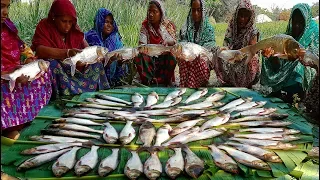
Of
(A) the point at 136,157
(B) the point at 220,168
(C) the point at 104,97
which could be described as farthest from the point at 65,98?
(B) the point at 220,168

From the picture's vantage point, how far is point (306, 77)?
4773 mm

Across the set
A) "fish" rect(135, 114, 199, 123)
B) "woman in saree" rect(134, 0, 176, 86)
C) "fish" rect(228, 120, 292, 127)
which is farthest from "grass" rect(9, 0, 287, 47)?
"fish" rect(228, 120, 292, 127)

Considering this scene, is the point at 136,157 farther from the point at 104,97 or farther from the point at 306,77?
the point at 306,77

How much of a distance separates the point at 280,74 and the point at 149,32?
194 centimetres

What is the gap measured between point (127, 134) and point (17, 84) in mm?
1404

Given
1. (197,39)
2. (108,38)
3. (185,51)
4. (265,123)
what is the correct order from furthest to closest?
(197,39)
(108,38)
(185,51)
(265,123)

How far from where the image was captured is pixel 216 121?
326 centimetres

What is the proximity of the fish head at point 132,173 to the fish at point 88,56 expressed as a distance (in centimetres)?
201

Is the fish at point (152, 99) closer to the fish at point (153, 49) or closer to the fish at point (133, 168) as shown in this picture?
the fish at point (153, 49)

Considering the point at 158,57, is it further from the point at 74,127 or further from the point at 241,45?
the point at 74,127

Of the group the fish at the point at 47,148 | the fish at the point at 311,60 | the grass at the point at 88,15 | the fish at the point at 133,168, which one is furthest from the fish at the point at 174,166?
the grass at the point at 88,15

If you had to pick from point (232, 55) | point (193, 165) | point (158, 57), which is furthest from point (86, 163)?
point (158, 57)

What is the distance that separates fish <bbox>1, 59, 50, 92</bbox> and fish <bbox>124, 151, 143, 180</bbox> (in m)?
1.55

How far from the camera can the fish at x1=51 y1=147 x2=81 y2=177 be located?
8.22ft
